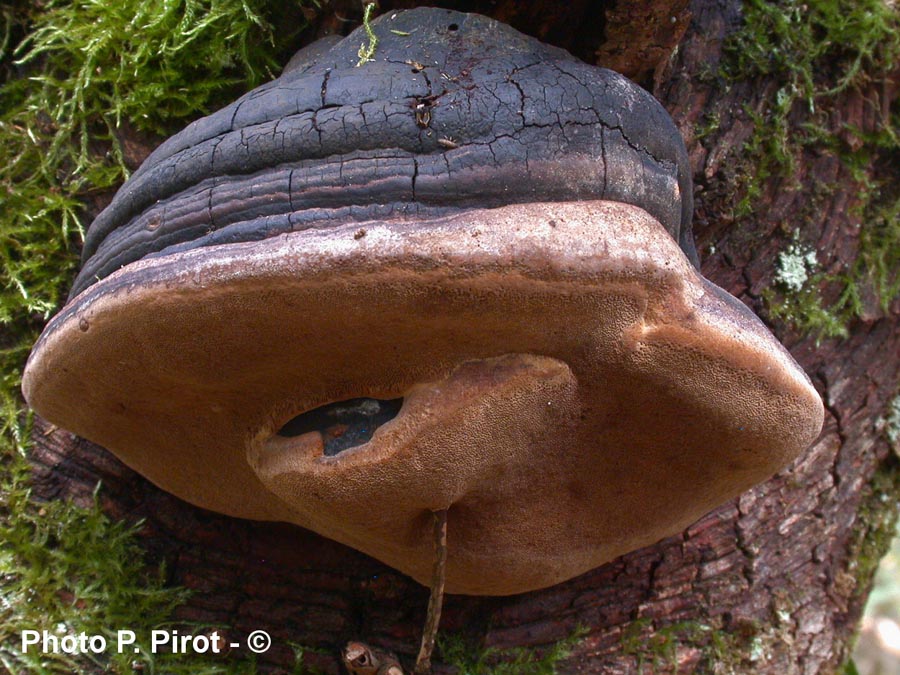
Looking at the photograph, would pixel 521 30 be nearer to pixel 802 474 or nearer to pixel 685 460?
pixel 685 460

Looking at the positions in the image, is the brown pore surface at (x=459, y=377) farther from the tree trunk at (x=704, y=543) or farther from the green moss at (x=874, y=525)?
the green moss at (x=874, y=525)

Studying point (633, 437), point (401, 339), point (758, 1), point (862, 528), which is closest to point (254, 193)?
point (401, 339)

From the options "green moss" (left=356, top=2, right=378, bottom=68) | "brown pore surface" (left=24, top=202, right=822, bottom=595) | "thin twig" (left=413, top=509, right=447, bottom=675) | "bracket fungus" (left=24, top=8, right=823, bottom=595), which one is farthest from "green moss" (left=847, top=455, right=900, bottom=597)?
"green moss" (left=356, top=2, right=378, bottom=68)

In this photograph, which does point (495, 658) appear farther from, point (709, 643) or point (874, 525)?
point (874, 525)

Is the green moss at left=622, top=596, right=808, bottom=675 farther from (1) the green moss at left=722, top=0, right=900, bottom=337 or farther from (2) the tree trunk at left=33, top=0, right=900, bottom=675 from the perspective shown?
(1) the green moss at left=722, top=0, right=900, bottom=337

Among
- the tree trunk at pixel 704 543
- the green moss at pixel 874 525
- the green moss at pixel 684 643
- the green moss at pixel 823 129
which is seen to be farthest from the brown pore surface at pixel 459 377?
the green moss at pixel 874 525

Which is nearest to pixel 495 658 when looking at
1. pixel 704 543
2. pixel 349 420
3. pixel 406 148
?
pixel 704 543
